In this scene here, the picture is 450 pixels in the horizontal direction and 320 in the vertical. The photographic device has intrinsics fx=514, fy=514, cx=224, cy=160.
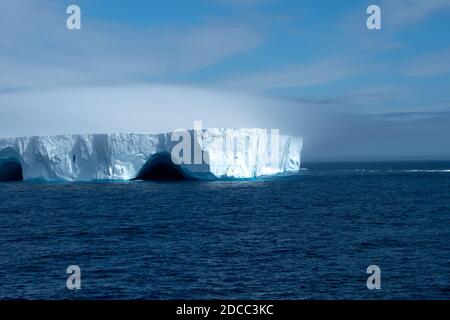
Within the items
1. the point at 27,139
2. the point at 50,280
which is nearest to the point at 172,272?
the point at 50,280

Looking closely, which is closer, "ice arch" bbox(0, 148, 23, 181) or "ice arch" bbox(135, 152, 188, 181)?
"ice arch" bbox(0, 148, 23, 181)

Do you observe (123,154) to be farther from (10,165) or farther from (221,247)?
(221,247)

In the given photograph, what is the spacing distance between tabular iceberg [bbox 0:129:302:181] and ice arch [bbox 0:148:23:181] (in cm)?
9

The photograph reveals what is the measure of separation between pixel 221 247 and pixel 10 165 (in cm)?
4177

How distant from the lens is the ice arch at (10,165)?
1802 inches

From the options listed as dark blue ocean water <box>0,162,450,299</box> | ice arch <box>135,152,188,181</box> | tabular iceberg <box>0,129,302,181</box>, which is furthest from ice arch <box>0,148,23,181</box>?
ice arch <box>135,152,188,181</box>

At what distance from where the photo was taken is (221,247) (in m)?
18.9

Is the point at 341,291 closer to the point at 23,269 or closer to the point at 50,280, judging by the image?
the point at 50,280

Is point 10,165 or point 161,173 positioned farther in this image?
point 161,173

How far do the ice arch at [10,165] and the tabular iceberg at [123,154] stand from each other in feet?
0.29

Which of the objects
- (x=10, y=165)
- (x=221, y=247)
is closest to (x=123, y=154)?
(x=10, y=165)

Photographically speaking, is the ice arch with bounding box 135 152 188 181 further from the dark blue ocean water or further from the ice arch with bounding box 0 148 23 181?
the dark blue ocean water

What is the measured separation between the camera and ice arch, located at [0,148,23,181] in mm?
45769
